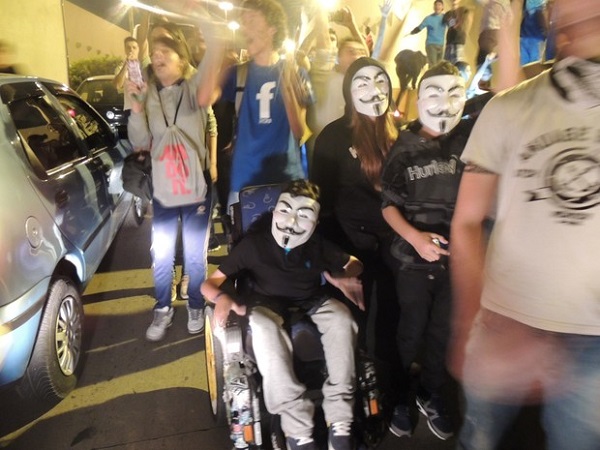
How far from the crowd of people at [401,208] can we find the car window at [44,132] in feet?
1.86

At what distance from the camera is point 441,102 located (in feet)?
7.44

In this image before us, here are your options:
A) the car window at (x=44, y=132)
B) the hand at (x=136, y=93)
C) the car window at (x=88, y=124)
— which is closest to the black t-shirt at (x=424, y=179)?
the hand at (x=136, y=93)

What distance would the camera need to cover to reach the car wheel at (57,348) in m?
2.51

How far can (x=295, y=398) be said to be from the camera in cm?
212

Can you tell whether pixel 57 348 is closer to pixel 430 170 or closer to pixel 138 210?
pixel 430 170

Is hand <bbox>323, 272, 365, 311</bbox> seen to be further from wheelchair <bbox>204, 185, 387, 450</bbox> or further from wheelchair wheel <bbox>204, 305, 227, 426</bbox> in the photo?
wheelchair wheel <bbox>204, 305, 227, 426</bbox>

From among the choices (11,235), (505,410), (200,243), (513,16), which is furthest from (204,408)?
(513,16)

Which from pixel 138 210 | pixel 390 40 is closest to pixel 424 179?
pixel 390 40

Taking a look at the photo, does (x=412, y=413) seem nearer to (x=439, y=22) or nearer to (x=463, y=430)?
(x=463, y=430)

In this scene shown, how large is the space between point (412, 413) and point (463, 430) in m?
1.00

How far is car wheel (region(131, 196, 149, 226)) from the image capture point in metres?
5.20

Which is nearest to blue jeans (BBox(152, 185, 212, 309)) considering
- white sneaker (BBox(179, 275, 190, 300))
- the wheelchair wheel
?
white sneaker (BBox(179, 275, 190, 300))

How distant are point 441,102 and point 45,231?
7.09 feet

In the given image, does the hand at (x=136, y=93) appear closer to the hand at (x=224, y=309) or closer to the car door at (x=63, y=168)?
the car door at (x=63, y=168)
